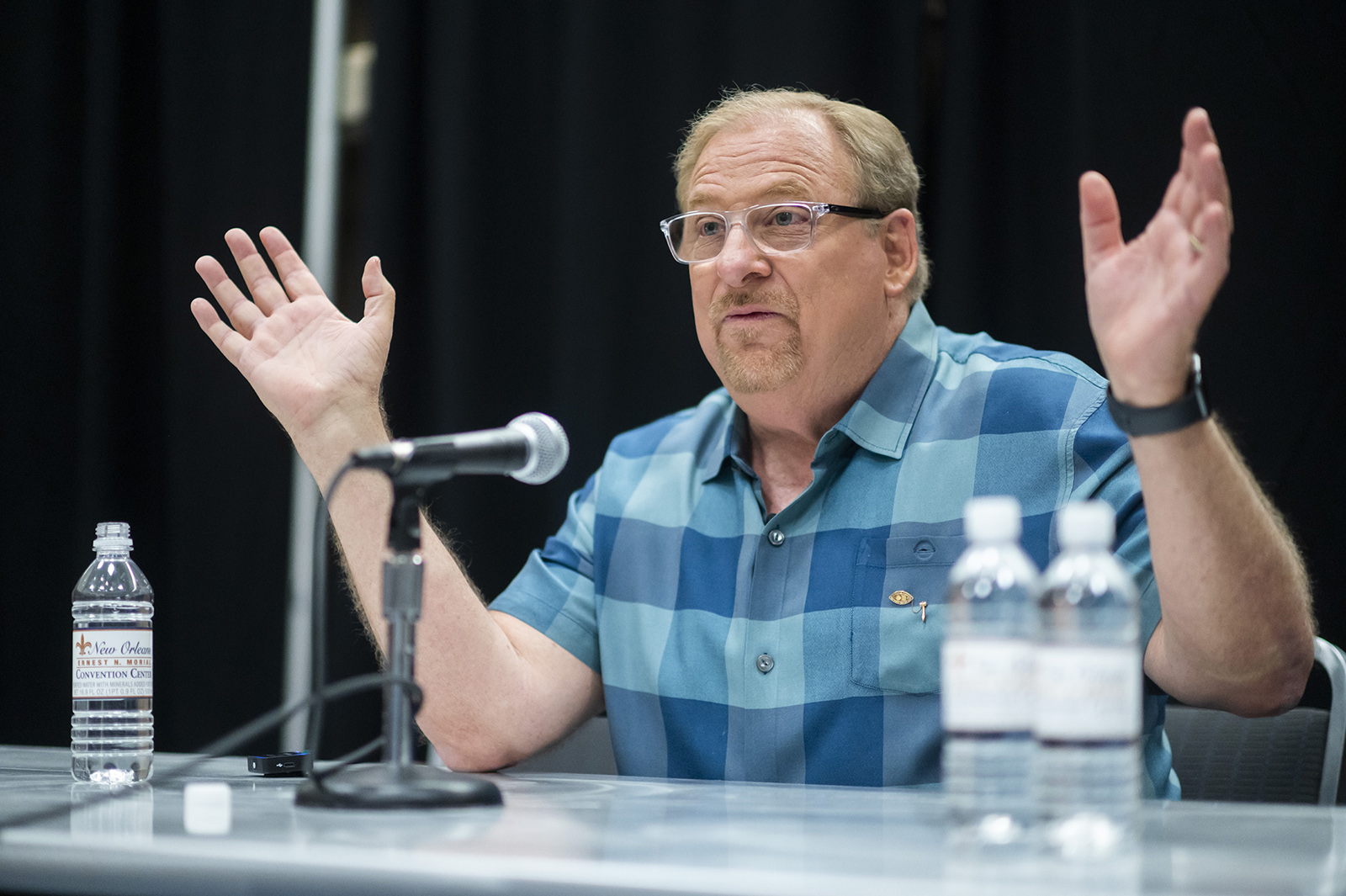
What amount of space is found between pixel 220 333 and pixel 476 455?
67 cm

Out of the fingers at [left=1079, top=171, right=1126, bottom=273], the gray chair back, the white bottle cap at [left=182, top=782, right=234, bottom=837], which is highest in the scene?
the fingers at [left=1079, top=171, right=1126, bottom=273]

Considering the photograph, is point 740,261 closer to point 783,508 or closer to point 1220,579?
point 783,508

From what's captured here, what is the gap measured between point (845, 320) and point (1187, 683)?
67 centimetres

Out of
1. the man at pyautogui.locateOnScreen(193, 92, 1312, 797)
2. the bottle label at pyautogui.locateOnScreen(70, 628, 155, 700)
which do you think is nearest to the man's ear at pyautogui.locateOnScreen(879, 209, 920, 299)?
the man at pyautogui.locateOnScreen(193, 92, 1312, 797)

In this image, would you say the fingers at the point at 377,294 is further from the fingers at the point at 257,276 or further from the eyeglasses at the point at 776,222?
the eyeglasses at the point at 776,222

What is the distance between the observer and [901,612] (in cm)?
152

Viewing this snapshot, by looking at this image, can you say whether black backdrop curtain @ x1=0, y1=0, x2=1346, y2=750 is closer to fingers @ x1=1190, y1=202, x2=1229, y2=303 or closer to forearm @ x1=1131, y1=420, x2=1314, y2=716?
forearm @ x1=1131, y1=420, x2=1314, y2=716

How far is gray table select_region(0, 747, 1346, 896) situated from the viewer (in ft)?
2.33

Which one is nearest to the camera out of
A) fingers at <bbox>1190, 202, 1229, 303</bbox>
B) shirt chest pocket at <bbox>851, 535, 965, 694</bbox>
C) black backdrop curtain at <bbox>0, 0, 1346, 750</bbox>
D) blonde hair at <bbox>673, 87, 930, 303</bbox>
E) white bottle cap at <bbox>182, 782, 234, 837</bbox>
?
white bottle cap at <bbox>182, 782, 234, 837</bbox>

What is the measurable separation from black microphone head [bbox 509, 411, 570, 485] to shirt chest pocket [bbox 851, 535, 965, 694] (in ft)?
1.90

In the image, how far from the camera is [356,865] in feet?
2.44

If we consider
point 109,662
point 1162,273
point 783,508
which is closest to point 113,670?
point 109,662

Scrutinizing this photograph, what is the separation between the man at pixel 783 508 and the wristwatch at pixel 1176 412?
0.13 m

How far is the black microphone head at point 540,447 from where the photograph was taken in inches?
42.4
